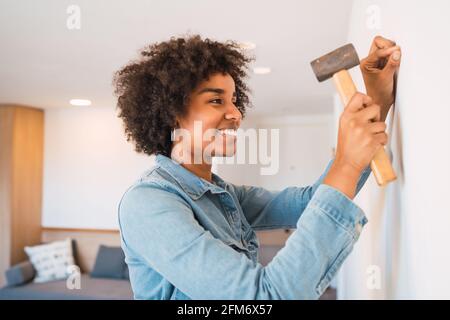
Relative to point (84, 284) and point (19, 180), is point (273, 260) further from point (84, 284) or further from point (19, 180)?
point (19, 180)

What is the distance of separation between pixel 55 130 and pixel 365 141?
4.62m

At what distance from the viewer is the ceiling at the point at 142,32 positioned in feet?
5.37

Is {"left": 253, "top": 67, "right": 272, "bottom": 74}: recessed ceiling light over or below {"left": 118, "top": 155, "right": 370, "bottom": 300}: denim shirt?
over

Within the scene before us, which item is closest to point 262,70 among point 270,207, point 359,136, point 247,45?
point 247,45

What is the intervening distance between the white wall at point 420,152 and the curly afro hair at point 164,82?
13.5 inches

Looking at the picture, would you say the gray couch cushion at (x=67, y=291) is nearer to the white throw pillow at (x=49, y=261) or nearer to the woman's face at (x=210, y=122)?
the white throw pillow at (x=49, y=261)

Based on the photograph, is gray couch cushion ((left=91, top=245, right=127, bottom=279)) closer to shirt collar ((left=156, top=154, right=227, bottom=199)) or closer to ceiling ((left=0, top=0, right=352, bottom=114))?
ceiling ((left=0, top=0, right=352, bottom=114))

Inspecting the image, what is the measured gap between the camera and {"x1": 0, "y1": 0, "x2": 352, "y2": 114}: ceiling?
1.64m

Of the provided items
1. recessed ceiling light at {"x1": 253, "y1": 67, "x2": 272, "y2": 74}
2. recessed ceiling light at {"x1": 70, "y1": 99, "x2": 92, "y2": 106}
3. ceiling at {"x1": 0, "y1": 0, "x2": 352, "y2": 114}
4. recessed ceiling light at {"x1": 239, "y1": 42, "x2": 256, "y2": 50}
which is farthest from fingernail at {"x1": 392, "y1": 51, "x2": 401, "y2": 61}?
recessed ceiling light at {"x1": 70, "y1": 99, "x2": 92, "y2": 106}

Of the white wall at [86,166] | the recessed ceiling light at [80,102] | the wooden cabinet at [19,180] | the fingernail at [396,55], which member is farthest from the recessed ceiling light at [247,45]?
the wooden cabinet at [19,180]

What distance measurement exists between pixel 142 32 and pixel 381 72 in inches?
60.5

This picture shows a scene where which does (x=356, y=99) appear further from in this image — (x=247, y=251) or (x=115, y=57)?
(x=115, y=57)

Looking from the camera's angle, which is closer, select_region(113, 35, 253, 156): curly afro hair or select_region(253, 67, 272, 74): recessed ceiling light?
select_region(113, 35, 253, 156): curly afro hair

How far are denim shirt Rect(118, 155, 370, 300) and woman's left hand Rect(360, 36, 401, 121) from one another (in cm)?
25
